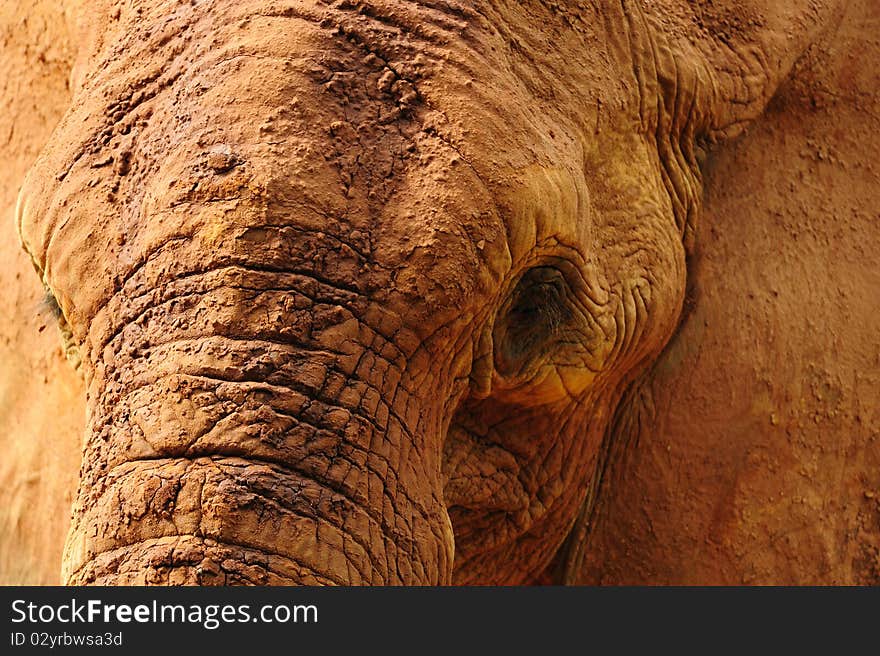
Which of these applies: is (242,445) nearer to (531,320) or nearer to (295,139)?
(295,139)

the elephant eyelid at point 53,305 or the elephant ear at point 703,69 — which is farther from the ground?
the elephant ear at point 703,69

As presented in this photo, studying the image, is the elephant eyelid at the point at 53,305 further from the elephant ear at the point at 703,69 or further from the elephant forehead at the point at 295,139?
the elephant ear at the point at 703,69

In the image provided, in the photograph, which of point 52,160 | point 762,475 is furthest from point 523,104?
point 762,475

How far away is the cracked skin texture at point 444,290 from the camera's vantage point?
5.39 feet

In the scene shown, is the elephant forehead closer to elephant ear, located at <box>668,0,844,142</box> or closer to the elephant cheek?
the elephant cheek

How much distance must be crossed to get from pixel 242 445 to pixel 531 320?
1.74 ft

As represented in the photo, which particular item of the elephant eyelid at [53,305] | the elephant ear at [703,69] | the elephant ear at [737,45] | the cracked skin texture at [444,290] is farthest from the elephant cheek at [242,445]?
the elephant ear at [737,45]

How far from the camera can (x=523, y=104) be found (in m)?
1.85

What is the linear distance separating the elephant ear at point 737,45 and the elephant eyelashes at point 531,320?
420 millimetres

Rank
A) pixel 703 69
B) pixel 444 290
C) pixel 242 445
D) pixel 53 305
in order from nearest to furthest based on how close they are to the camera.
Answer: pixel 242 445, pixel 444 290, pixel 53 305, pixel 703 69

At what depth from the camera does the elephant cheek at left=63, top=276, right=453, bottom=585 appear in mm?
1588

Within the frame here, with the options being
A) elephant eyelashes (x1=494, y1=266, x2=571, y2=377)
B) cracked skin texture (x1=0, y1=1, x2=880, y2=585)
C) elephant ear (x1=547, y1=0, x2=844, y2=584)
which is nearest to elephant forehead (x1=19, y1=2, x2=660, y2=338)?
cracked skin texture (x1=0, y1=1, x2=880, y2=585)

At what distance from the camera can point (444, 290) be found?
1732mm

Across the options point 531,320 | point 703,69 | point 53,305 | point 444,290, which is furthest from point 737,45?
point 53,305
